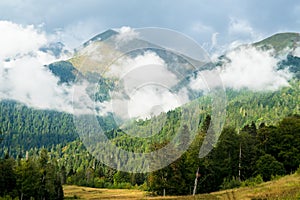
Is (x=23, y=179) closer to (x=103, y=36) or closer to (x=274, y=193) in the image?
(x=103, y=36)

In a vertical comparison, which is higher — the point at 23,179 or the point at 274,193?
the point at 23,179

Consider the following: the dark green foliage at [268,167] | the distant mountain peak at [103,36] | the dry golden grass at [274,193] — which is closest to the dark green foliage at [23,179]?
the distant mountain peak at [103,36]

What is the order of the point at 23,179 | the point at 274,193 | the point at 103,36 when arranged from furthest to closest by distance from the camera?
1. the point at 23,179
2. the point at 103,36
3. the point at 274,193

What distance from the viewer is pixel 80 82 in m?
30.4

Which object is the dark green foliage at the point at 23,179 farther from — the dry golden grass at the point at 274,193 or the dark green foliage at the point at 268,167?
the dry golden grass at the point at 274,193

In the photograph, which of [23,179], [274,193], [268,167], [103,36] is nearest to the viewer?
[274,193]

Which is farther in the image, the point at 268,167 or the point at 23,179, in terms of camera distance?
the point at 23,179

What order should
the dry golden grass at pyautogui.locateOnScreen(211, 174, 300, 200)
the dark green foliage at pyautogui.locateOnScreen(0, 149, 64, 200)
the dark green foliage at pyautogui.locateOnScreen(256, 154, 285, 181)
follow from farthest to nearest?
the dark green foliage at pyautogui.locateOnScreen(0, 149, 64, 200)
the dark green foliage at pyautogui.locateOnScreen(256, 154, 285, 181)
the dry golden grass at pyautogui.locateOnScreen(211, 174, 300, 200)

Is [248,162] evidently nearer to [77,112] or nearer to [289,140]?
[289,140]

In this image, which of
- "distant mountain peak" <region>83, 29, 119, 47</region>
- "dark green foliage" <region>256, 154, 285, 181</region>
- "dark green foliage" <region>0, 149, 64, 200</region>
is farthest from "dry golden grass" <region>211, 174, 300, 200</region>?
"dark green foliage" <region>0, 149, 64, 200</region>

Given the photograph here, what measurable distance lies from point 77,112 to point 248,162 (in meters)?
37.0

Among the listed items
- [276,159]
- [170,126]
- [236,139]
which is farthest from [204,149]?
[170,126]

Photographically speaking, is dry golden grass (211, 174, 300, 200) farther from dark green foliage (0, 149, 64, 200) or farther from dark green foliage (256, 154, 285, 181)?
dark green foliage (0, 149, 64, 200)

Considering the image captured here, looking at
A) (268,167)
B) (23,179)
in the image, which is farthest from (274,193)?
(23,179)
